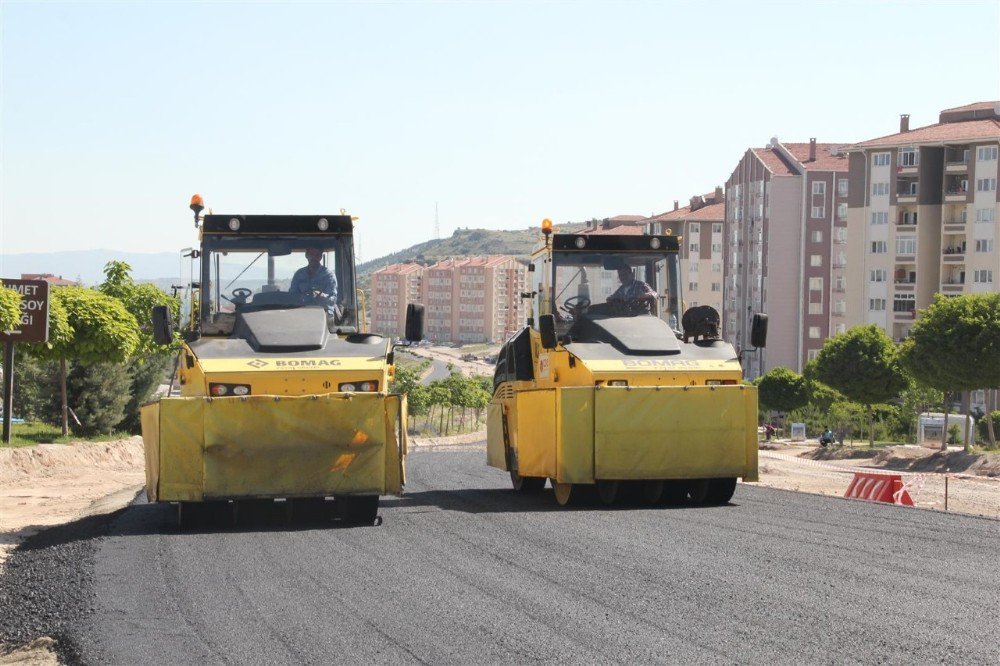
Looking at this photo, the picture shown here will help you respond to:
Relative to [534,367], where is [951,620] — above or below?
below

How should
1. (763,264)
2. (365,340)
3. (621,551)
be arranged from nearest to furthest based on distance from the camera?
(621,551), (365,340), (763,264)

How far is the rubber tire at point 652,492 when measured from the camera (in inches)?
699

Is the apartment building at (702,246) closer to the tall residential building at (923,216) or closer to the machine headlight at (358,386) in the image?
the tall residential building at (923,216)

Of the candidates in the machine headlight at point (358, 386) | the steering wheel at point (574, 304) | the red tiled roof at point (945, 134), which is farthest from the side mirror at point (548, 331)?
the red tiled roof at point (945, 134)

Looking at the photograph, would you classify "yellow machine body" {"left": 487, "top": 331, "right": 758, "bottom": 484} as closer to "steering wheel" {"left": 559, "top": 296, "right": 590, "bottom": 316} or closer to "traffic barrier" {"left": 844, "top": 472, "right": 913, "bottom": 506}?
"steering wheel" {"left": 559, "top": 296, "right": 590, "bottom": 316}

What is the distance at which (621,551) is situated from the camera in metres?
12.9

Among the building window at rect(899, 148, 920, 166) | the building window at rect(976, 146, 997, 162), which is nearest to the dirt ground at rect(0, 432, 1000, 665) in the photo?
the building window at rect(976, 146, 997, 162)

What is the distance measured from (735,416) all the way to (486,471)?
11.8 m

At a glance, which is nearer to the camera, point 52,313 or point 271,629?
point 271,629

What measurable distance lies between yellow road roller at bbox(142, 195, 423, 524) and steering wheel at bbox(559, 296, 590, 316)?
3.34 m

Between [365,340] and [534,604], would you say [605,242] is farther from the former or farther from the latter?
[534,604]

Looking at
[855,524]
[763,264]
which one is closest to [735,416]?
[855,524]

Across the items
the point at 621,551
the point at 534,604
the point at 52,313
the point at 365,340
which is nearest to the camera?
the point at 534,604

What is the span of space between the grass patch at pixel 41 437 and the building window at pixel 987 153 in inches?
2866
